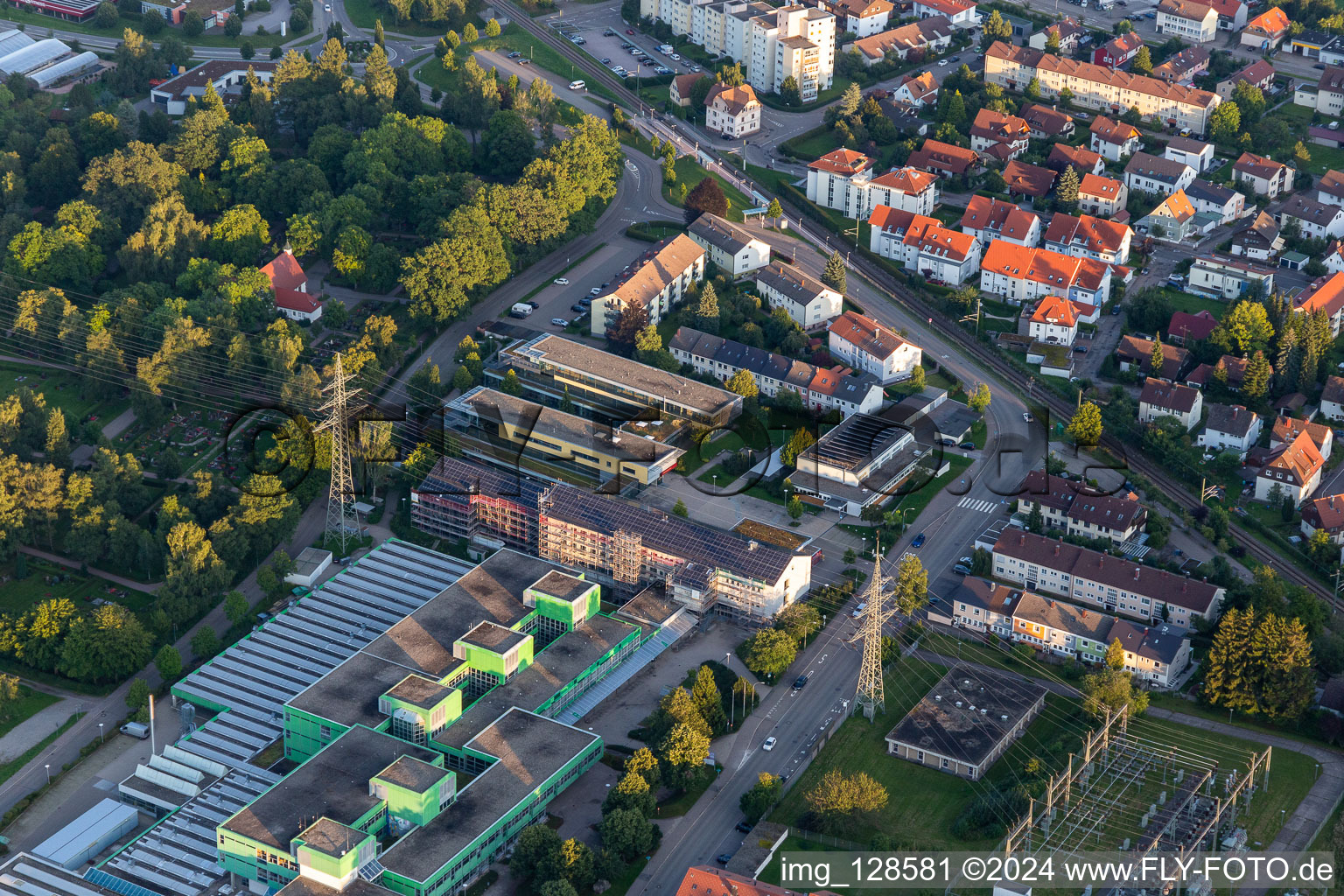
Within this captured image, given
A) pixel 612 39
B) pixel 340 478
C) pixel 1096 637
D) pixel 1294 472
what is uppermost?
pixel 340 478

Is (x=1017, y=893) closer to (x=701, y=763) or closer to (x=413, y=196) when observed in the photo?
(x=701, y=763)

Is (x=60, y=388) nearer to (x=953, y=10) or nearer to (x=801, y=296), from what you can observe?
(x=801, y=296)

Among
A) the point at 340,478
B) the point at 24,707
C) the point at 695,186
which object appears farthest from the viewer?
the point at 695,186

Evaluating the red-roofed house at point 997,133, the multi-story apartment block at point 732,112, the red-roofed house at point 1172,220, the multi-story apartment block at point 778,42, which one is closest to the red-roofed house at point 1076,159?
the red-roofed house at point 997,133

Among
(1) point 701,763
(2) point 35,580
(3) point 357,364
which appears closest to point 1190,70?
(3) point 357,364

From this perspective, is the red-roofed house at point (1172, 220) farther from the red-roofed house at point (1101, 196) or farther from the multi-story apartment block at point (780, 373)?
the multi-story apartment block at point (780, 373)

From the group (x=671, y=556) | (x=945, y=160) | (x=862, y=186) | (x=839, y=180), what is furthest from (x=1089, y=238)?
(x=671, y=556)

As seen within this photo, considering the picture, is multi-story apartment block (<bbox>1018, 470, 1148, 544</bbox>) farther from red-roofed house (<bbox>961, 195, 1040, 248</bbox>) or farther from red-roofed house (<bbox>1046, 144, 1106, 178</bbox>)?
red-roofed house (<bbox>1046, 144, 1106, 178</bbox>)
